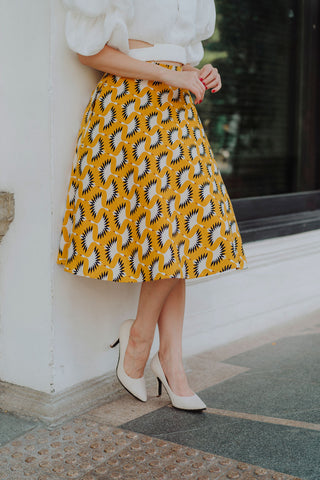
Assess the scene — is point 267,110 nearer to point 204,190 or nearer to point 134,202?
point 204,190

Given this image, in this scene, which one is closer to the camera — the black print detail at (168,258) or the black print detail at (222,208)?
the black print detail at (168,258)

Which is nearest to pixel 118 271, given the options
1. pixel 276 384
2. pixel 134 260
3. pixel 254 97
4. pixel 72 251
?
pixel 134 260

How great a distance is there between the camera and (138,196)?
209cm

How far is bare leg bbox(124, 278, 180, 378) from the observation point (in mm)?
2199

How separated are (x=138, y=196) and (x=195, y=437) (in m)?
0.79

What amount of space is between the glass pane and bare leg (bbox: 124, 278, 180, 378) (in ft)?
4.60

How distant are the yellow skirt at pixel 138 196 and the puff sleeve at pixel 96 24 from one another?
0.46 ft

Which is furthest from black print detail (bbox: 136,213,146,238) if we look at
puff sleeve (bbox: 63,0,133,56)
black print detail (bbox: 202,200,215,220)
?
puff sleeve (bbox: 63,0,133,56)

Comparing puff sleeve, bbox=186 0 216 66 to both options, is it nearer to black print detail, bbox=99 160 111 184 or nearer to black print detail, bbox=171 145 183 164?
black print detail, bbox=171 145 183 164

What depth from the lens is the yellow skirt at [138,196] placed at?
2.06m

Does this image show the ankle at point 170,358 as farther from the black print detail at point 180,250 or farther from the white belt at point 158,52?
the white belt at point 158,52

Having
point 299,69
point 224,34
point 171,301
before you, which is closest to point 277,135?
point 299,69

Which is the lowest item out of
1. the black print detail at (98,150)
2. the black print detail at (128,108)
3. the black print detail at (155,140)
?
the black print detail at (98,150)

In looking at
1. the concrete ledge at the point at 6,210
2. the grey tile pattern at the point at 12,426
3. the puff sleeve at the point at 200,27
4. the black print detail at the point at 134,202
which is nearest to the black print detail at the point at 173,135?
the black print detail at the point at 134,202
